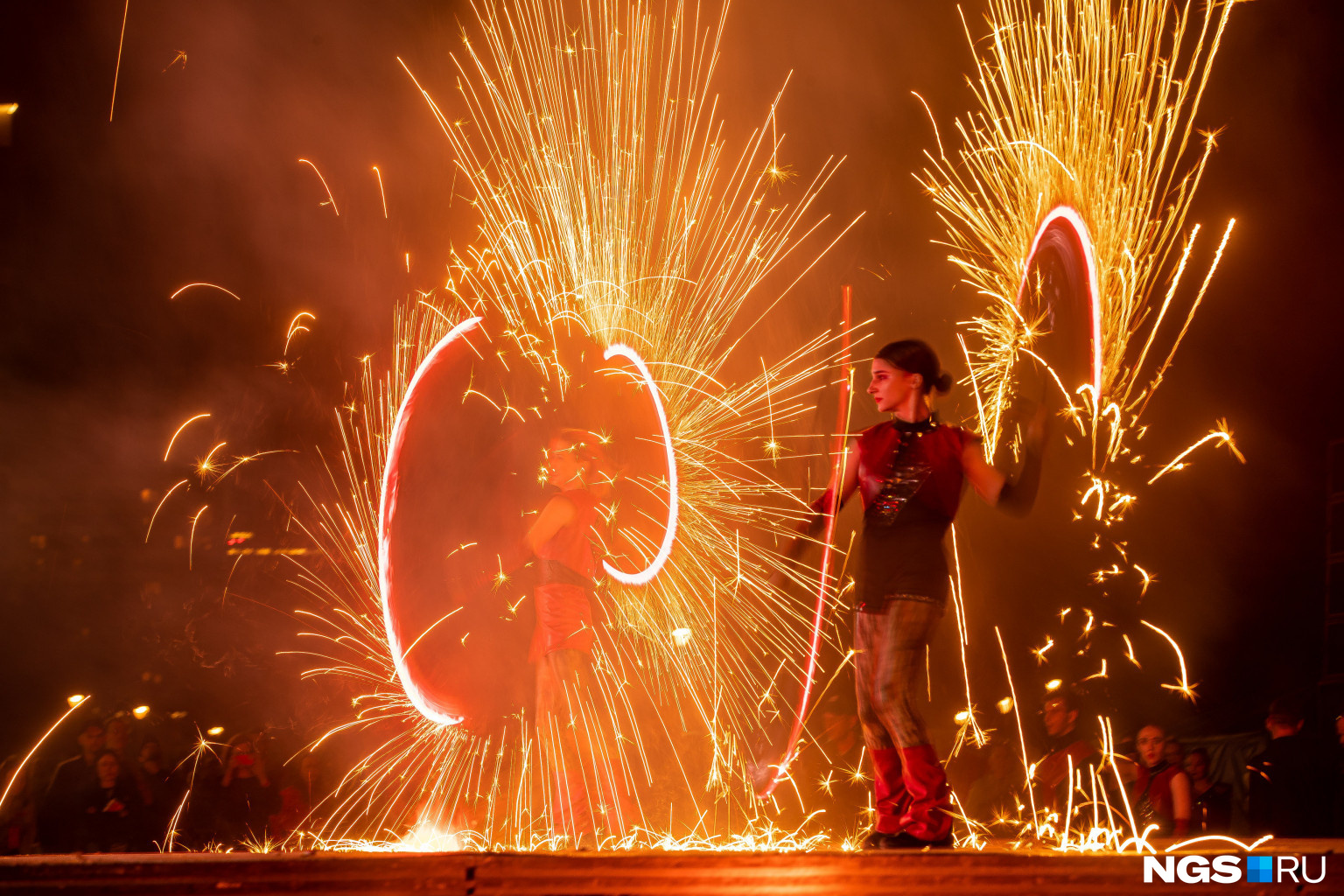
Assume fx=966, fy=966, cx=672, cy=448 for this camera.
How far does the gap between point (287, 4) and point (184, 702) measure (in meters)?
4.95

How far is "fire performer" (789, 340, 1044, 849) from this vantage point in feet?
9.54

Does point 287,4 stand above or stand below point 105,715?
above

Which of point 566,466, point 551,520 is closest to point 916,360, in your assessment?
point 551,520

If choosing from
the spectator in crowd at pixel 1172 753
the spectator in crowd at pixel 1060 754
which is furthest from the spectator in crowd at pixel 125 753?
the spectator in crowd at pixel 1172 753

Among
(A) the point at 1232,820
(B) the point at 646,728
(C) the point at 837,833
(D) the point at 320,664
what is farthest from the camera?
(D) the point at 320,664

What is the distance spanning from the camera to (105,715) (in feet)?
22.1

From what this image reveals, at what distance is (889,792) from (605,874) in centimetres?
120

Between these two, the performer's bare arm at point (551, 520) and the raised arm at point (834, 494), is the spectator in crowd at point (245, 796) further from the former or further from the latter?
the raised arm at point (834, 494)

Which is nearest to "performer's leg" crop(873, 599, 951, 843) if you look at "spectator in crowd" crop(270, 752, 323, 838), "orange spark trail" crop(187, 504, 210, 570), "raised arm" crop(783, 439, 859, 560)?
"raised arm" crop(783, 439, 859, 560)

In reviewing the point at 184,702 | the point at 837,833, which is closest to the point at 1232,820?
the point at 837,833

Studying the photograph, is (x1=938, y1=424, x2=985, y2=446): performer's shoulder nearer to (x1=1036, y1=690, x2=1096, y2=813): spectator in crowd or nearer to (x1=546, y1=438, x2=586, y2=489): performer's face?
(x1=1036, y1=690, x2=1096, y2=813): spectator in crowd

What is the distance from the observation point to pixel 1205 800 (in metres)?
4.56

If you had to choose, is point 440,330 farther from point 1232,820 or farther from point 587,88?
point 1232,820

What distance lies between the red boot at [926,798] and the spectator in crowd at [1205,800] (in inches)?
83.2
